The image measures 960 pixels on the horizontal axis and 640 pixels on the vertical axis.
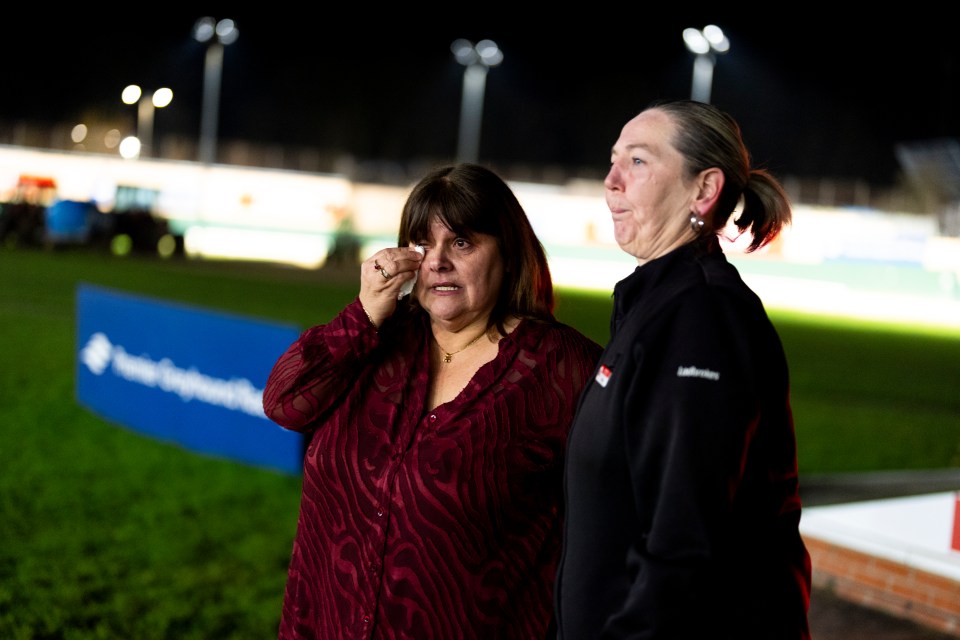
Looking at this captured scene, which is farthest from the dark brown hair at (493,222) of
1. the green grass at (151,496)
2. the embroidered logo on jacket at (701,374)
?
the embroidered logo on jacket at (701,374)

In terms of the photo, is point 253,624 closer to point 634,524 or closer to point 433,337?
point 433,337

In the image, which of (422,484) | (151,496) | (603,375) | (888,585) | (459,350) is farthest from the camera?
(151,496)

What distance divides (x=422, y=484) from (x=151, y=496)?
5.14 meters

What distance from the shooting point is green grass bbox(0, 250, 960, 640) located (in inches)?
202

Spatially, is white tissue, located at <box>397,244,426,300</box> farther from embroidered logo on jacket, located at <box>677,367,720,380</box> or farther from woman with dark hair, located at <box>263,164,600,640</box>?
embroidered logo on jacket, located at <box>677,367,720,380</box>

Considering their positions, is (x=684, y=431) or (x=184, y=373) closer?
(x=684, y=431)

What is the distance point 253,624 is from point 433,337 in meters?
2.79

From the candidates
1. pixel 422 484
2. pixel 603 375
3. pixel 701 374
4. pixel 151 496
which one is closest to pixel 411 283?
pixel 422 484

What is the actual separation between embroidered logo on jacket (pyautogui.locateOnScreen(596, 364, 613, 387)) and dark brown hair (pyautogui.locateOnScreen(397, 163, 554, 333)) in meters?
0.75

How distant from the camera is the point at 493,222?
2652mm

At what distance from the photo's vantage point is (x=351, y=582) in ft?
8.25

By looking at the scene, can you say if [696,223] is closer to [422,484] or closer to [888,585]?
[422,484]

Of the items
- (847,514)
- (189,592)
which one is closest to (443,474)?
(189,592)

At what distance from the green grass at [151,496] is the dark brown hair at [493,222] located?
658mm
